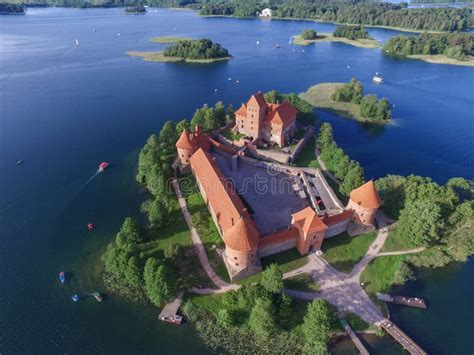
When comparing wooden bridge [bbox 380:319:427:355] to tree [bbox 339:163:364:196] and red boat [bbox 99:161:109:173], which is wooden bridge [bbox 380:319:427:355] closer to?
tree [bbox 339:163:364:196]

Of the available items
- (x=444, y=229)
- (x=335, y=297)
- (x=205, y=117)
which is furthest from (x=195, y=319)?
(x=205, y=117)

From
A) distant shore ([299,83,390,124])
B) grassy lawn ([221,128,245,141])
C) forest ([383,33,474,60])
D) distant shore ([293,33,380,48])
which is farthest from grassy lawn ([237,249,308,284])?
distant shore ([293,33,380,48])

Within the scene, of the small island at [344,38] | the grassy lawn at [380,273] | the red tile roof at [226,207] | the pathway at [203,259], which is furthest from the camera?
the small island at [344,38]

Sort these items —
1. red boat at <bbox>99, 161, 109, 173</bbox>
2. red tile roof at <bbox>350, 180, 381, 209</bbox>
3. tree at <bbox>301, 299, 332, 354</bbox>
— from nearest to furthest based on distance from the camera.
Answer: tree at <bbox>301, 299, 332, 354</bbox> < red tile roof at <bbox>350, 180, 381, 209</bbox> < red boat at <bbox>99, 161, 109, 173</bbox>

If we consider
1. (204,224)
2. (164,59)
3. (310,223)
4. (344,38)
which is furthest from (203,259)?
(344,38)

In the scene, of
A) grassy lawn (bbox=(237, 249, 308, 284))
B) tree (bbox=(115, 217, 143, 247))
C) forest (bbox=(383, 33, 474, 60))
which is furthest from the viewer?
forest (bbox=(383, 33, 474, 60))

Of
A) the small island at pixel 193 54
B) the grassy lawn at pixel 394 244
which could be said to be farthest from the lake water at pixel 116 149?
the small island at pixel 193 54

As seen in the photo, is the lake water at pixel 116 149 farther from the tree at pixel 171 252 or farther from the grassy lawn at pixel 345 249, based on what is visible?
the grassy lawn at pixel 345 249

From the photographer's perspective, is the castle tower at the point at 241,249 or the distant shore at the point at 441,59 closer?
the castle tower at the point at 241,249
